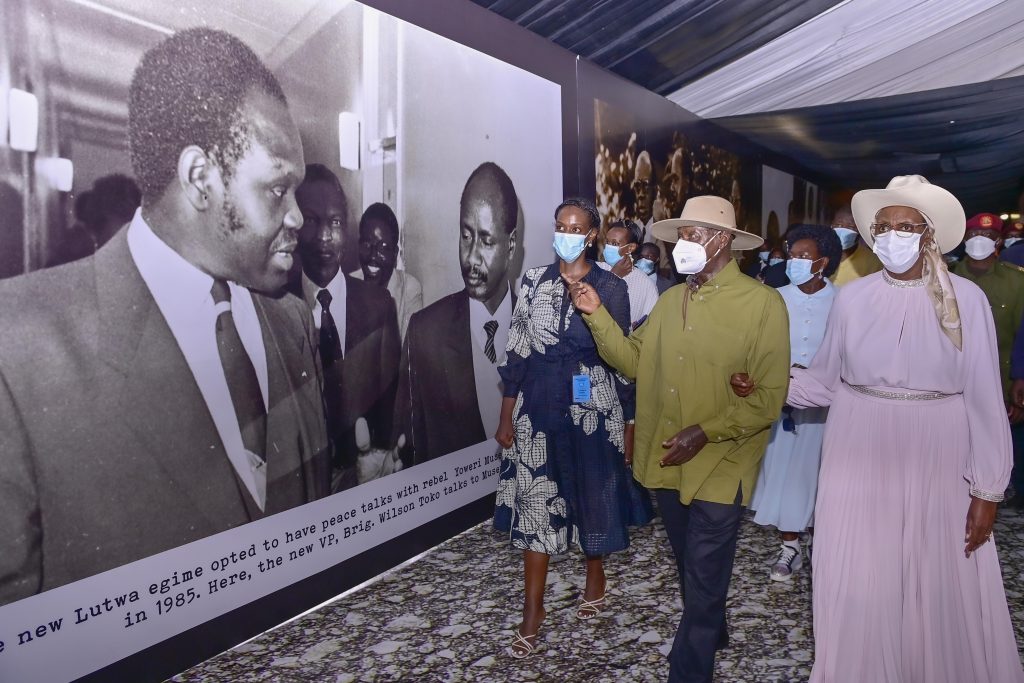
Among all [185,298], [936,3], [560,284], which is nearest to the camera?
[185,298]

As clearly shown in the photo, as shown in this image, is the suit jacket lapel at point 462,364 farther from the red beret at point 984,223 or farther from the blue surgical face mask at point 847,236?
the red beret at point 984,223

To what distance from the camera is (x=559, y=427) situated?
3.49 metres

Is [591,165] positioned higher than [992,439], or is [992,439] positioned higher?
[591,165]

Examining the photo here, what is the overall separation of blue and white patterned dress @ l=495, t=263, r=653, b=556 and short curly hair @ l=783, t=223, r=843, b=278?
1.57 m

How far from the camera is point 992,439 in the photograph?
2.43 metres

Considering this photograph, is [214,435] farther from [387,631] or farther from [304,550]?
[387,631]

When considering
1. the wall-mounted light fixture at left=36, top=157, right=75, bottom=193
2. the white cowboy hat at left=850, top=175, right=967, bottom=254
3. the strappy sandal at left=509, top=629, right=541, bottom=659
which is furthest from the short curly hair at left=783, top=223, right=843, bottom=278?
the wall-mounted light fixture at left=36, top=157, right=75, bottom=193

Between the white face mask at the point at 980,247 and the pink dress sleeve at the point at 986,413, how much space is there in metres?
3.74

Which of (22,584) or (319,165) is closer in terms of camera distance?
(22,584)

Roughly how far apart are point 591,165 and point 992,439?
13.9ft

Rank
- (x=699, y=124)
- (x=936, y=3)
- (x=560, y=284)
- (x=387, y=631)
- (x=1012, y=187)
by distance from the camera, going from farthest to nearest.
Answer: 1. (x=1012, y=187)
2. (x=699, y=124)
3. (x=936, y=3)
4. (x=387, y=631)
5. (x=560, y=284)

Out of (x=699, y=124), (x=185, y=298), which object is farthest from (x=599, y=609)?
(x=699, y=124)

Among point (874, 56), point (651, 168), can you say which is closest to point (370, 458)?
point (651, 168)

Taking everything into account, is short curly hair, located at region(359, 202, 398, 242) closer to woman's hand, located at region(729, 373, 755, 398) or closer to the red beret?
woman's hand, located at region(729, 373, 755, 398)
